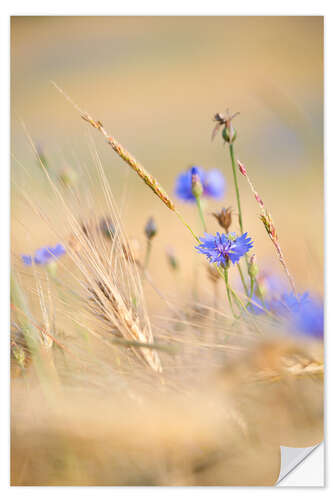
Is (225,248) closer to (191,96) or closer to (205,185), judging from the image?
(205,185)

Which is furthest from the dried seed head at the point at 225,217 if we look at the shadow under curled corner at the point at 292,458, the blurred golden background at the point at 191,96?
the shadow under curled corner at the point at 292,458

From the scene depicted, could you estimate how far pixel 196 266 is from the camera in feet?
3.76

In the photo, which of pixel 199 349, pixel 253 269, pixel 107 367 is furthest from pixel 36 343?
pixel 253 269

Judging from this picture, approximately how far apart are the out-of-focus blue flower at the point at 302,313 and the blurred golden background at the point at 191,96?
17cm

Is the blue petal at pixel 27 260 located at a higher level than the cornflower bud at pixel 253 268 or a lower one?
higher

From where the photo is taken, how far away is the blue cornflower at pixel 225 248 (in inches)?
32.9

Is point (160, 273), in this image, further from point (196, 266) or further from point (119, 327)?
point (119, 327)

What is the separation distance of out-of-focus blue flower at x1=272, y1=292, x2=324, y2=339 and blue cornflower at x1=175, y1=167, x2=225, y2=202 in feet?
1.09

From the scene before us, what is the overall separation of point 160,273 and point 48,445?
46 centimetres

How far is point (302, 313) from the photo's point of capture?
790 millimetres

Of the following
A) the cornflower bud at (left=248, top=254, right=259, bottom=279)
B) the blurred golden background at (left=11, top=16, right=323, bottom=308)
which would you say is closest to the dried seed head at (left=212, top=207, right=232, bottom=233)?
the cornflower bud at (left=248, top=254, right=259, bottom=279)

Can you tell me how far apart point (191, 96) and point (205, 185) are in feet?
0.78
